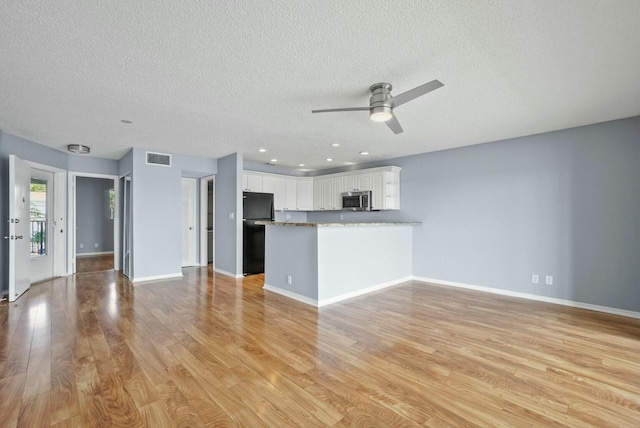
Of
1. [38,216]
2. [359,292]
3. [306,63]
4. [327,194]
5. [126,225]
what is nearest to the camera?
[306,63]

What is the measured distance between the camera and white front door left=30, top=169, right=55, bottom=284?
516 cm

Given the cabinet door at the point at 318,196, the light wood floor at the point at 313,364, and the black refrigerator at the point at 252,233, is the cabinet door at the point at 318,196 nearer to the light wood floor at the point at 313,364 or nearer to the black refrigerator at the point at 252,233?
the black refrigerator at the point at 252,233

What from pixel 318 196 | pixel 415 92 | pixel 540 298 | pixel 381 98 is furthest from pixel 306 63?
pixel 318 196

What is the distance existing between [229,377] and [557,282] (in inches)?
177

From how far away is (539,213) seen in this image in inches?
167

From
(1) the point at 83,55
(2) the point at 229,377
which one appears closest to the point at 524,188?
(2) the point at 229,377

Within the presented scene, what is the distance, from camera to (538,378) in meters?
2.14

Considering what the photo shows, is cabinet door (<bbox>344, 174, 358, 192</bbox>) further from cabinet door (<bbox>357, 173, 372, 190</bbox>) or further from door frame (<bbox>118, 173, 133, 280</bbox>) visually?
door frame (<bbox>118, 173, 133, 280</bbox>)

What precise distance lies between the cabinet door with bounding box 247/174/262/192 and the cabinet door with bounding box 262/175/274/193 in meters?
0.09

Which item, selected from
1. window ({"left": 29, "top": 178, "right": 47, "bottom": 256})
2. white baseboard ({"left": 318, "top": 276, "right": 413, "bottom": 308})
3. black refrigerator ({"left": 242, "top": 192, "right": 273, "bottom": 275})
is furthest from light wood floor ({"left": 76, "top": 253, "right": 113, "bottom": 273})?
white baseboard ({"left": 318, "top": 276, "right": 413, "bottom": 308})

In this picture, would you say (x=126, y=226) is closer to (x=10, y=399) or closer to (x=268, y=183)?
(x=268, y=183)

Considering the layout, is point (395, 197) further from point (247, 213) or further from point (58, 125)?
point (58, 125)

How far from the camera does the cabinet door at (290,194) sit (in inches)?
278

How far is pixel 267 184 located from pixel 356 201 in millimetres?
2102
